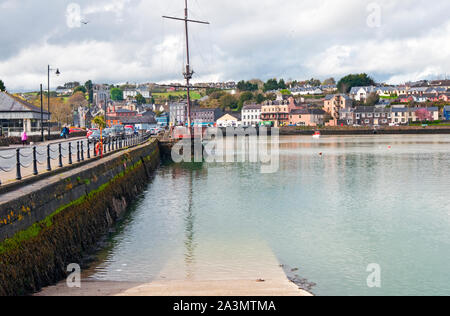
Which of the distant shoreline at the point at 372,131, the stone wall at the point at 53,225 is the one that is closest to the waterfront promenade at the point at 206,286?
the stone wall at the point at 53,225

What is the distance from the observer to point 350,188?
3206 centimetres

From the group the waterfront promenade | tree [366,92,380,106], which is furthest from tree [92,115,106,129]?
tree [366,92,380,106]

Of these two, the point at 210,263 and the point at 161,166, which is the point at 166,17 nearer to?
the point at 161,166

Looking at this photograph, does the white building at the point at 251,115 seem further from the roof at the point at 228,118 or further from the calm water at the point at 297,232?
the calm water at the point at 297,232

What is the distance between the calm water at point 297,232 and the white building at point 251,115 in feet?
476

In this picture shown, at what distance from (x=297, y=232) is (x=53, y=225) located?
10.3 m

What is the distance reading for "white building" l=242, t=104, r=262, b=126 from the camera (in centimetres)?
18150

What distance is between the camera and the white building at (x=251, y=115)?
182 m

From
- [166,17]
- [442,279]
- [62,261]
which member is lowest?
[442,279]

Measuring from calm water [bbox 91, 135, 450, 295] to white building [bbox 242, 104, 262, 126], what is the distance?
145m

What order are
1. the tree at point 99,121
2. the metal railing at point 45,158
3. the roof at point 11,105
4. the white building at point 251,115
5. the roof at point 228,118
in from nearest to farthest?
the metal railing at point 45,158, the tree at point 99,121, the roof at point 11,105, the white building at point 251,115, the roof at point 228,118

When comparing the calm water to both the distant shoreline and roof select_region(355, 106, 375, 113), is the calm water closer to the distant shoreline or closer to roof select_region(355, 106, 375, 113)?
the distant shoreline

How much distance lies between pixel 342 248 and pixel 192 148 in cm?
4410
